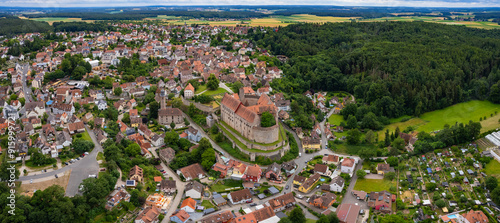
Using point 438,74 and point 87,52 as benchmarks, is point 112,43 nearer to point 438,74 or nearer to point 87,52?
point 87,52

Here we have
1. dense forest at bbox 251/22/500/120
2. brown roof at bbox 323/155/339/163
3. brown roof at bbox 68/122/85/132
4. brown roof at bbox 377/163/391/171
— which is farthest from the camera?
dense forest at bbox 251/22/500/120

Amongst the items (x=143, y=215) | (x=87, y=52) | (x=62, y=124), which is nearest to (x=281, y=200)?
(x=143, y=215)

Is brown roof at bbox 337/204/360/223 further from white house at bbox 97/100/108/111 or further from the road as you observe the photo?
white house at bbox 97/100/108/111

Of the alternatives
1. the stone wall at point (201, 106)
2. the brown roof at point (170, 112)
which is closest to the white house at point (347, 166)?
the stone wall at point (201, 106)

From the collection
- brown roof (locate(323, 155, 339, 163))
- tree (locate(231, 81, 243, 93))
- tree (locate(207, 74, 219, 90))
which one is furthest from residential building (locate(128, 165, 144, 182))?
tree (locate(231, 81, 243, 93))

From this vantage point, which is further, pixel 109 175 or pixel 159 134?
pixel 159 134

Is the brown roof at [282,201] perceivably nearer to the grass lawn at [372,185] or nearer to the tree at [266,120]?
the grass lawn at [372,185]

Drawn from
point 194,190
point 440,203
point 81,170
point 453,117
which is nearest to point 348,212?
point 440,203
